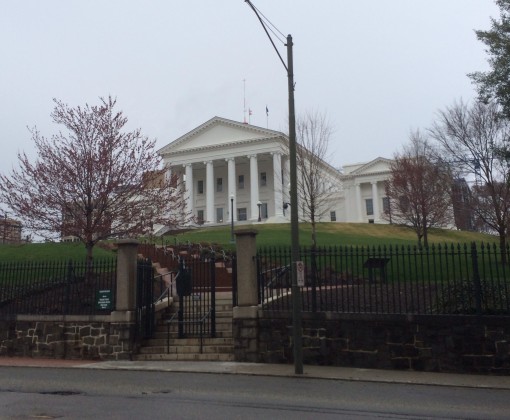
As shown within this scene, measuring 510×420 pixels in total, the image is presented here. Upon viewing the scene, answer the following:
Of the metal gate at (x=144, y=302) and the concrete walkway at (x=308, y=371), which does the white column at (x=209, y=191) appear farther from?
the concrete walkway at (x=308, y=371)

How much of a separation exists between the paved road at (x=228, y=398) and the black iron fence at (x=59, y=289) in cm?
378

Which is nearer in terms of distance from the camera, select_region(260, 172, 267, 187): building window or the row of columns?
the row of columns

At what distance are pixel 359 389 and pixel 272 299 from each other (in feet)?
14.6

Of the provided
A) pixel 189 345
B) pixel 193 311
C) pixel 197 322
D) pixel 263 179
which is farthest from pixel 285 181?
pixel 189 345

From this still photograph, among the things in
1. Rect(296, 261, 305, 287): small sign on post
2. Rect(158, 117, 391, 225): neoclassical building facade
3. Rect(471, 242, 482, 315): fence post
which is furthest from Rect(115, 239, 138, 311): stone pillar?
Rect(158, 117, 391, 225): neoclassical building facade

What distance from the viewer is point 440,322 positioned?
38.0 ft

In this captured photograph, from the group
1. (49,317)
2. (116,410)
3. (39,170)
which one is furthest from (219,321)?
(39,170)

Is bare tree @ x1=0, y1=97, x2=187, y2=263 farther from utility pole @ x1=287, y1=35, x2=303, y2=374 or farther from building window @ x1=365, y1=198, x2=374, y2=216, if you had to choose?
building window @ x1=365, y1=198, x2=374, y2=216

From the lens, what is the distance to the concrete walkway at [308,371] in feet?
34.0

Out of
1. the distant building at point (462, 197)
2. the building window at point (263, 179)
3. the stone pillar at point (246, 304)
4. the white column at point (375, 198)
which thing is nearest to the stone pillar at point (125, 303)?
the stone pillar at point (246, 304)

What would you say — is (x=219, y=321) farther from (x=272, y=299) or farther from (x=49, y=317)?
(x=49, y=317)

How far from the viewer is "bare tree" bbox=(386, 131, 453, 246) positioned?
28.1m

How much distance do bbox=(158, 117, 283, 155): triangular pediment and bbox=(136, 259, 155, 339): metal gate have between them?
56985 millimetres

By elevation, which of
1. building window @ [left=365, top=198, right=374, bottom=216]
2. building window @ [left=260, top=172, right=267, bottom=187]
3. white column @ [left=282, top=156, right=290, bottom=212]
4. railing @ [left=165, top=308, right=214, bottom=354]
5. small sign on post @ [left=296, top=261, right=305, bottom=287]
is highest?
building window @ [left=260, top=172, right=267, bottom=187]
